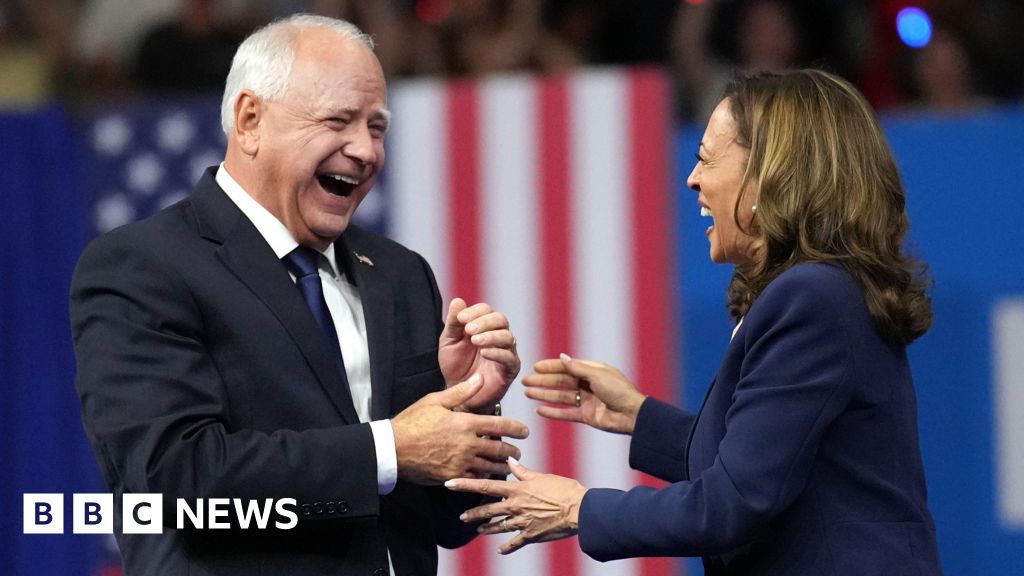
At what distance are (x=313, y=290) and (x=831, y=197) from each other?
873 mm

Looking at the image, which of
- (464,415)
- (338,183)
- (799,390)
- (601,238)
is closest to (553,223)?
(601,238)

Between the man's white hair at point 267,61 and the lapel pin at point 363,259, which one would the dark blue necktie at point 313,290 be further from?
the man's white hair at point 267,61

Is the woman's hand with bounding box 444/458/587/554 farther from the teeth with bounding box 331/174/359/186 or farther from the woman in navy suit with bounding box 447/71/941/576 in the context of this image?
the teeth with bounding box 331/174/359/186

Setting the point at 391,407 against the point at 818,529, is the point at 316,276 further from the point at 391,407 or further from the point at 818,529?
the point at 818,529

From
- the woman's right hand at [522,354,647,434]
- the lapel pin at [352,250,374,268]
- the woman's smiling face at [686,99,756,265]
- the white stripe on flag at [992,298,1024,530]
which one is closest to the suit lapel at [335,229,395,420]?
the lapel pin at [352,250,374,268]

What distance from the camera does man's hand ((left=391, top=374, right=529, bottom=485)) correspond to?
2.12 metres

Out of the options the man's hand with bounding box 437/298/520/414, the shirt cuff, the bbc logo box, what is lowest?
the bbc logo box

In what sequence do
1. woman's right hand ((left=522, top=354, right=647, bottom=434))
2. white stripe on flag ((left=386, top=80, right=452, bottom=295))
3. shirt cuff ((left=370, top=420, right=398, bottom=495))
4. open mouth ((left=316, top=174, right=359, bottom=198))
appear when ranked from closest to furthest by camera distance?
1. shirt cuff ((left=370, top=420, right=398, bottom=495))
2. open mouth ((left=316, top=174, right=359, bottom=198))
3. woman's right hand ((left=522, top=354, right=647, bottom=434))
4. white stripe on flag ((left=386, top=80, right=452, bottom=295))

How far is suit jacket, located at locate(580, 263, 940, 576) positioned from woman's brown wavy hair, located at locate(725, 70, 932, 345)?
Result: 47 mm

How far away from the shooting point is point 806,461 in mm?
1941

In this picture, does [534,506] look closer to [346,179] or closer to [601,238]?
[346,179]

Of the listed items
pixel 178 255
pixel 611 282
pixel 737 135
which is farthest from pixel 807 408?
pixel 611 282

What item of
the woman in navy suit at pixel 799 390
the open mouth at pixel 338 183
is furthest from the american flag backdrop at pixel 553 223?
the woman in navy suit at pixel 799 390

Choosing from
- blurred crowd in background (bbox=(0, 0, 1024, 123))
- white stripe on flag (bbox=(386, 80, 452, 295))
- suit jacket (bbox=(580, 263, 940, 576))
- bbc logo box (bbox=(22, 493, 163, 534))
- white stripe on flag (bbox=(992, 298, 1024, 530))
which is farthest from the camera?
blurred crowd in background (bbox=(0, 0, 1024, 123))
